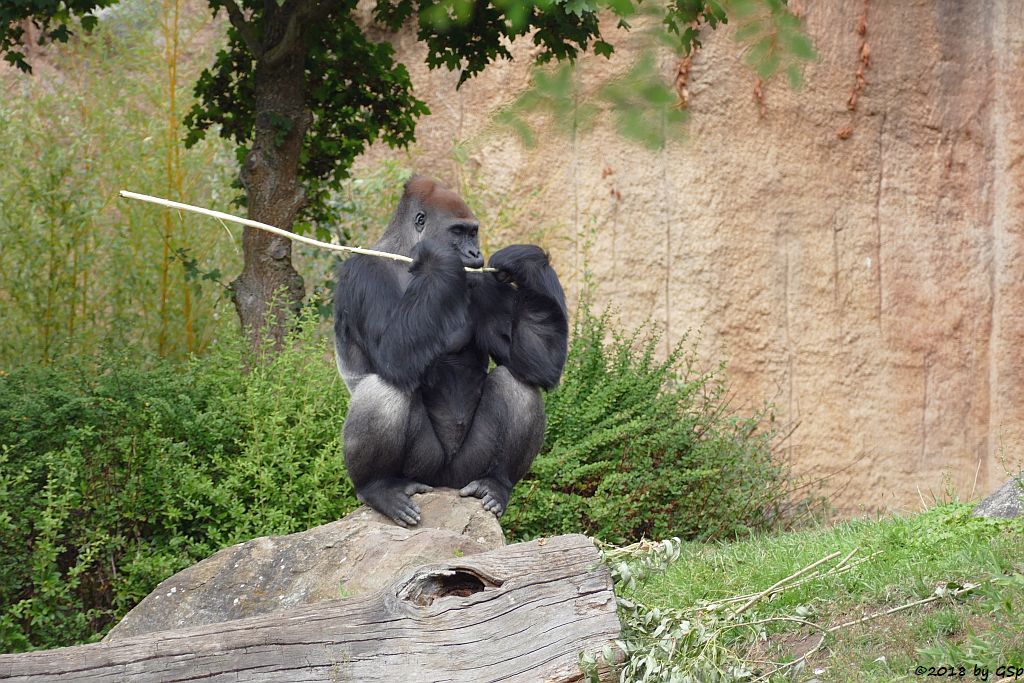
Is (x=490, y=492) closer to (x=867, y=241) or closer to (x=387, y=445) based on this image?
(x=387, y=445)

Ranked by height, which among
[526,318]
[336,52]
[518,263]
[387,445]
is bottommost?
[387,445]

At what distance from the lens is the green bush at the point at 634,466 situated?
5586 mm

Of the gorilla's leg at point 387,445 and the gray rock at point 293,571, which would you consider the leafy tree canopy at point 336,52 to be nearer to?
the gorilla's leg at point 387,445

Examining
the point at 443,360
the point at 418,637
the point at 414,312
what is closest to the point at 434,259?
the point at 414,312

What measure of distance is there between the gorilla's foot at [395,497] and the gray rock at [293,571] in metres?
→ 0.17

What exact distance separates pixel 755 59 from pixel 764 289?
6079 mm

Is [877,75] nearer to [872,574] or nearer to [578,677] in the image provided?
[872,574]

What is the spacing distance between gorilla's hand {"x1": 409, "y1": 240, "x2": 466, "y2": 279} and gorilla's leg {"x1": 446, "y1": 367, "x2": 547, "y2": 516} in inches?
20.7

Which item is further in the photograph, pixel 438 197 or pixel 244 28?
pixel 244 28

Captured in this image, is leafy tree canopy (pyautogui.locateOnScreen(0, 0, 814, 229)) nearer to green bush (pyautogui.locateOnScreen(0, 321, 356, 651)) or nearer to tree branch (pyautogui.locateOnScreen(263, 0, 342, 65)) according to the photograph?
tree branch (pyautogui.locateOnScreen(263, 0, 342, 65))

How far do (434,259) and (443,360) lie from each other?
18.7 inches

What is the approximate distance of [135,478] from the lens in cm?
476

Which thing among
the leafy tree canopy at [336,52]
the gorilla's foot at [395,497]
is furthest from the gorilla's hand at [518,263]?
the gorilla's foot at [395,497]

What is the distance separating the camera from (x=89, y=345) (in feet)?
23.3
